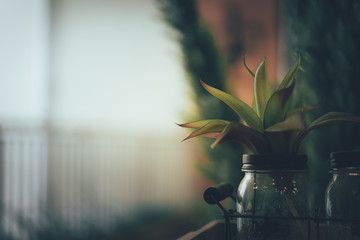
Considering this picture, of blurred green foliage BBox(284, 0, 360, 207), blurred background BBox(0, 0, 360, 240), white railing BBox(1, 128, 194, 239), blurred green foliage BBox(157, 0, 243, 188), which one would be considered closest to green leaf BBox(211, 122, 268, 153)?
blurred green foliage BBox(284, 0, 360, 207)

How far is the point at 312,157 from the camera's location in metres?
0.76

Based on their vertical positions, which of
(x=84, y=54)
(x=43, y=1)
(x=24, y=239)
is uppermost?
(x=43, y=1)

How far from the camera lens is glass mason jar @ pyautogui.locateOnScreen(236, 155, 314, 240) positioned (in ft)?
1.34

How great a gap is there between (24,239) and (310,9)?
2258 mm

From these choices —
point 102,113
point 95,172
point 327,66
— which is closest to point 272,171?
point 327,66

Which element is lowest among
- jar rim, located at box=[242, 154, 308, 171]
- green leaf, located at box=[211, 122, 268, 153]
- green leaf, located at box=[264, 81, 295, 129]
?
jar rim, located at box=[242, 154, 308, 171]

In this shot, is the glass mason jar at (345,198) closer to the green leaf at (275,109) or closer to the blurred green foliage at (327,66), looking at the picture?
the green leaf at (275,109)

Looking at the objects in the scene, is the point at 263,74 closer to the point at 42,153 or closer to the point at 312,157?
the point at 312,157

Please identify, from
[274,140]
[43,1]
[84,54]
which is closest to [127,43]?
[84,54]

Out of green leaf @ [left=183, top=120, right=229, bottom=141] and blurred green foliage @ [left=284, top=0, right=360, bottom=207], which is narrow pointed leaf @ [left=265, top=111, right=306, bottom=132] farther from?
blurred green foliage @ [left=284, top=0, right=360, bottom=207]

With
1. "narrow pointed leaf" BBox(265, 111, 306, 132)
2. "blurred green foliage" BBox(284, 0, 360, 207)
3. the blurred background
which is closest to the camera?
"narrow pointed leaf" BBox(265, 111, 306, 132)

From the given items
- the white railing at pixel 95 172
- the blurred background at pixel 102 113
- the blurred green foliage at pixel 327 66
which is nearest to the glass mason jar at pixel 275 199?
the blurred green foliage at pixel 327 66

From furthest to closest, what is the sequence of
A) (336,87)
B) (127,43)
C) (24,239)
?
(127,43) → (24,239) → (336,87)

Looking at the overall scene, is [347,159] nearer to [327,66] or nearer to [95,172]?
[327,66]
